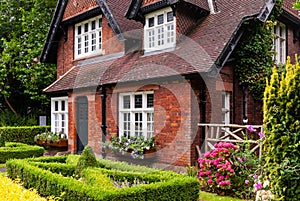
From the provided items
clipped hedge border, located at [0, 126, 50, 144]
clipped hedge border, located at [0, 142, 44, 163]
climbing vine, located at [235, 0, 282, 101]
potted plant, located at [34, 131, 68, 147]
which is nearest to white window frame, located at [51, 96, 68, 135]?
potted plant, located at [34, 131, 68, 147]

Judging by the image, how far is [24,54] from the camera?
80.2ft

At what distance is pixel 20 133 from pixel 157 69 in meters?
12.4

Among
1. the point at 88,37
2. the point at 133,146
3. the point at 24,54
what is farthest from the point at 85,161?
the point at 24,54

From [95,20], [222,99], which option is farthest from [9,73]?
[222,99]

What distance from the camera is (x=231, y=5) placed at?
525 inches

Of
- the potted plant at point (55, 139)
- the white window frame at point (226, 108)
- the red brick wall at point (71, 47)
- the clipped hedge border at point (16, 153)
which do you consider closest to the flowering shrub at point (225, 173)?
the white window frame at point (226, 108)

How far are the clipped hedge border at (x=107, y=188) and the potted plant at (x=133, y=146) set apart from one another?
11.7ft

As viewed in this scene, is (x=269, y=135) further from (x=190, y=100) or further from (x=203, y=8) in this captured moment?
(x=203, y=8)

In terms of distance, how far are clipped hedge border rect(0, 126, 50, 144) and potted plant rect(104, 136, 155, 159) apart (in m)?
9.75

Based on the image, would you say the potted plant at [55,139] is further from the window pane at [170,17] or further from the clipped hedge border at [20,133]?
the window pane at [170,17]

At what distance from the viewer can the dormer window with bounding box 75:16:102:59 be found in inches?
635

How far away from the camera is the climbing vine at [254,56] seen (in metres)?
12.0

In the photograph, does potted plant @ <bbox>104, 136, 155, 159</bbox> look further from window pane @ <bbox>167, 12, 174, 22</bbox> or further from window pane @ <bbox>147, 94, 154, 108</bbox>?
window pane @ <bbox>167, 12, 174, 22</bbox>

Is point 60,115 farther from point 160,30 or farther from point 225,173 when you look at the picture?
point 225,173
